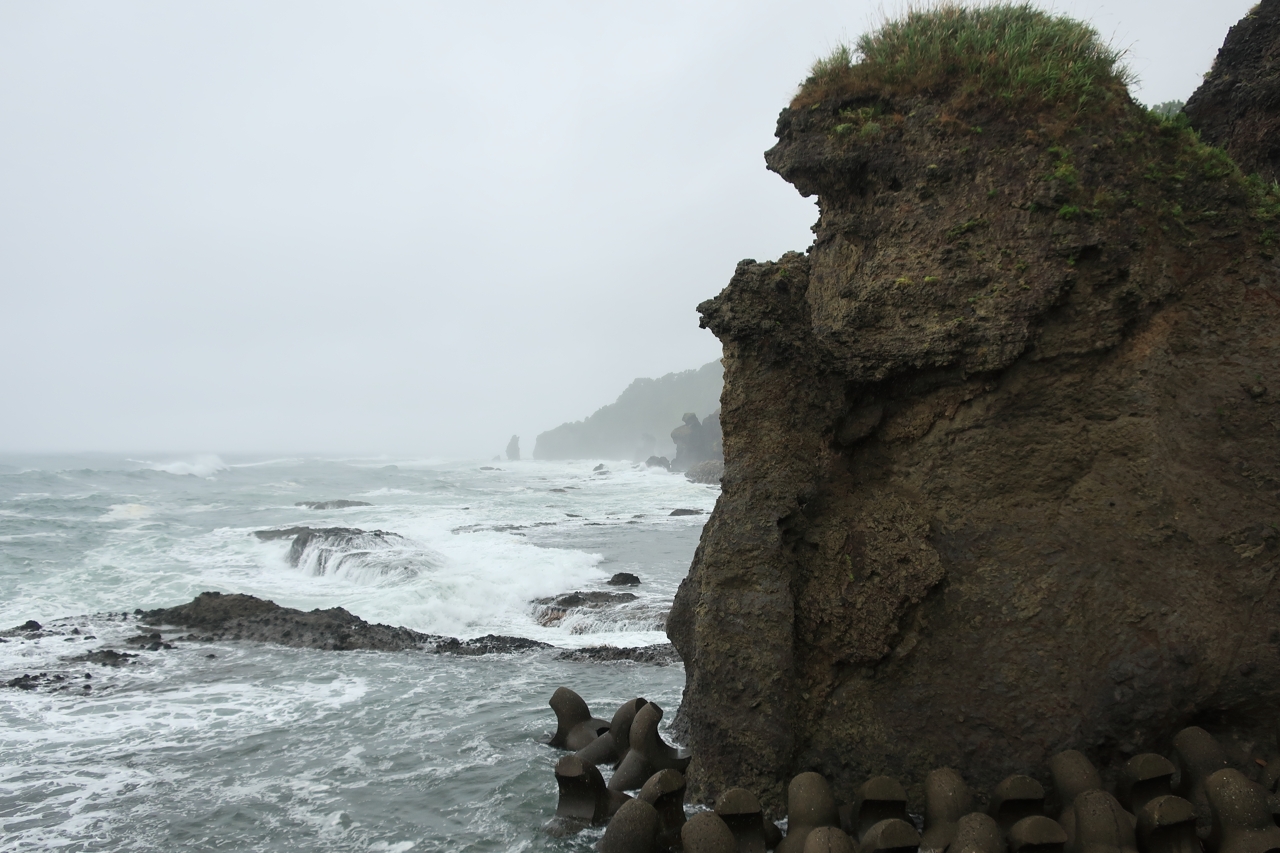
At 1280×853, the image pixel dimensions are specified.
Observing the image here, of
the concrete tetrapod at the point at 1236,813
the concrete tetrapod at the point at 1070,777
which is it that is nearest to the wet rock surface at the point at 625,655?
the concrete tetrapod at the point at 1070,777

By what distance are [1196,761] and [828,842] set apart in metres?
2.41

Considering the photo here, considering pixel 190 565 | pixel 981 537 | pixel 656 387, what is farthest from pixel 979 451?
pixel 656 387

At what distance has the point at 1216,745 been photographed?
4.80m

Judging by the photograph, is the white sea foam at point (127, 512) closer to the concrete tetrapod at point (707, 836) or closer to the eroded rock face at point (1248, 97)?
the concrete tetrapod at point (707, 836)

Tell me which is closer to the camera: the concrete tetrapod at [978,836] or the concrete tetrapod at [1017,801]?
the concrete tetrapod at [978,836]

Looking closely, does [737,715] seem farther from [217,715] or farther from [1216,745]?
[217,715]

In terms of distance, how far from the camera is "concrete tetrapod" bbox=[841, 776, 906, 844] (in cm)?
487

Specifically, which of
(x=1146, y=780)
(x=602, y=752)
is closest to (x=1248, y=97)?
(x=1146, y=780)

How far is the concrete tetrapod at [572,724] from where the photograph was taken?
7316mm

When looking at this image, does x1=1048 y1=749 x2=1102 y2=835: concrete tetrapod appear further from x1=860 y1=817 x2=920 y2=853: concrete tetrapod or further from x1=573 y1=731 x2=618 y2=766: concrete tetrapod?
x1=573 y1=731 x2=618 y2=766: concrete tetrapod

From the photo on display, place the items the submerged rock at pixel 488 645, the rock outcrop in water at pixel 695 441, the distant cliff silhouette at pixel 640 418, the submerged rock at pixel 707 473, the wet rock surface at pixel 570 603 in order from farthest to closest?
the distant cliff silhouette at pixel 640 418, the rock outcrop in water at pixel 695 441, the submerged rock at pixel 707 473, the wet rock surface at pixel 570 603, the submerged rock at pixel 488 645

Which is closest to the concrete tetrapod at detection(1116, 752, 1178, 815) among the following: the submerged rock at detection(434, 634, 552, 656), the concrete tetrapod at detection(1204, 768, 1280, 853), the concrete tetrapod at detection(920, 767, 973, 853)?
the concrete tetrapod at detection(1204, 768, 1280, 853)

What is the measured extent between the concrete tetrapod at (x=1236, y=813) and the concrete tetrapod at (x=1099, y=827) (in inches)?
17.0

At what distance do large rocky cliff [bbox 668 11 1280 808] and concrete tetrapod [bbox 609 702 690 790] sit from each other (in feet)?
0.90
